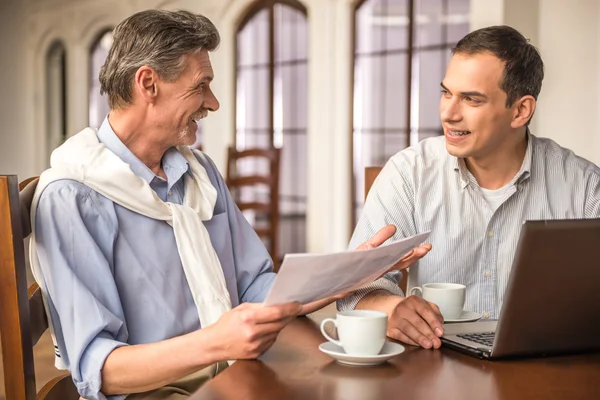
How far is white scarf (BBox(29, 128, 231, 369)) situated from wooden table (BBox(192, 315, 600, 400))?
335mm

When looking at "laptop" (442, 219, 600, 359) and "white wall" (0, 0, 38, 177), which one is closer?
"laptop" (442, 219, 600, 359)

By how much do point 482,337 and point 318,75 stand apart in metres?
4.87

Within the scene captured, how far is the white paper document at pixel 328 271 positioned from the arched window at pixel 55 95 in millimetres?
8326

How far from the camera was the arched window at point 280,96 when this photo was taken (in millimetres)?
6422

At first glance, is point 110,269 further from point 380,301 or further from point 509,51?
point 509,51

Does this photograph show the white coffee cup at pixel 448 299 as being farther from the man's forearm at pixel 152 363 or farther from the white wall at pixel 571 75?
the white wall at pixel 571 75

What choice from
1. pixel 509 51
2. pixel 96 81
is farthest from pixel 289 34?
pixel 509 51

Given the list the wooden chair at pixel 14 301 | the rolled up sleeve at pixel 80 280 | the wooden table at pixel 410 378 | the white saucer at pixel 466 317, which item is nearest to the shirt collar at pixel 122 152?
the rolled up sleeve at pixel 80 280

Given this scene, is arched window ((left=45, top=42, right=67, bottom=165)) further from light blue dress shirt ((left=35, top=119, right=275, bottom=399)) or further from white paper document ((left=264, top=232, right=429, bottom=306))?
white paper document ((left=264, top=232, right=429, bottom=306))

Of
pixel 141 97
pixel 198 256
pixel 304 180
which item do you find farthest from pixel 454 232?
pixel 304 180

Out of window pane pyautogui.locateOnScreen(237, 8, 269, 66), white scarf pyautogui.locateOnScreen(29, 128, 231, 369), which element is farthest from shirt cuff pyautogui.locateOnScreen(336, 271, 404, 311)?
window pane pyautogui.locateOnScreen(237, 8, 269, 66)

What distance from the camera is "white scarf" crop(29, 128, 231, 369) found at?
146cm

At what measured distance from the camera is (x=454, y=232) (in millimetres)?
1824

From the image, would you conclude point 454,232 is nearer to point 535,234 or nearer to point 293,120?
point 535,234
